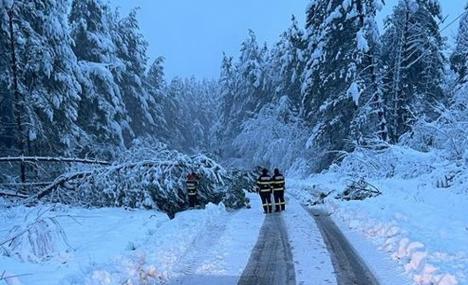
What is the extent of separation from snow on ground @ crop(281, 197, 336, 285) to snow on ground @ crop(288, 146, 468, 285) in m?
0.67

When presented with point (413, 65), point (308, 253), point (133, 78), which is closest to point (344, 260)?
point (308, 253)

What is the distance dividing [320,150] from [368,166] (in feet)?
44.3

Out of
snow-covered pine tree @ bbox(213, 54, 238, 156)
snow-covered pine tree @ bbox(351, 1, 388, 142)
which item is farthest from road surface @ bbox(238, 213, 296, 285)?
snow-covered pine tree @ bbox(213, 54, 238, 156)

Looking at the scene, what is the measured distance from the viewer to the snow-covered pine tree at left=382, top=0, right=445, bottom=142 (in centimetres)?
2706

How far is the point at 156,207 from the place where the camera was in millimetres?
15156

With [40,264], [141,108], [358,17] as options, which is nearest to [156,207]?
[40,264]

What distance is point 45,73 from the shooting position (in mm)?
19609

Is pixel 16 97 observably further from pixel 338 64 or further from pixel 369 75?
pixel 369 75

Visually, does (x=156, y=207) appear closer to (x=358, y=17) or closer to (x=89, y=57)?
(x=358, y=17)

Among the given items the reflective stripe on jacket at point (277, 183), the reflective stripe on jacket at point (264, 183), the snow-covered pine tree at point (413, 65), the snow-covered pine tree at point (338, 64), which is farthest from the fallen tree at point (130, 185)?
the snow-covered pine tree at point (413, 65)

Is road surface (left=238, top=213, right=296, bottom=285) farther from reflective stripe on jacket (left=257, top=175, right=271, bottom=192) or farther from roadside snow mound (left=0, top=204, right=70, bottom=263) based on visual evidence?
reflective stripe on jacket (left=257, top=175, right=271, bottom=192)

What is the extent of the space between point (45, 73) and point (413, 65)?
1933cm

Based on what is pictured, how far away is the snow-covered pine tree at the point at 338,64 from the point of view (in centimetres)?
2569

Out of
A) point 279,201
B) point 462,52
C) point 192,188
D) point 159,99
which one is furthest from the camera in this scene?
point 159,99
